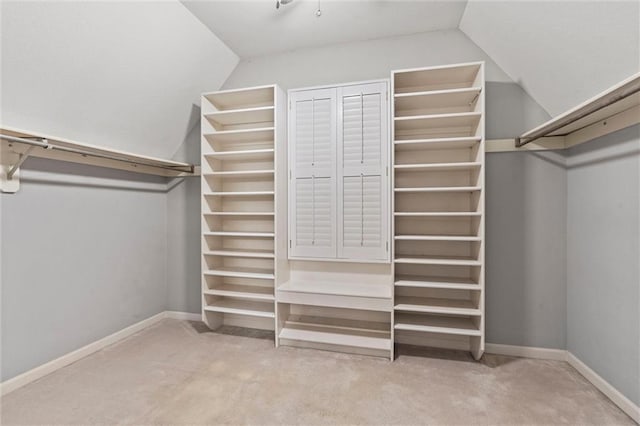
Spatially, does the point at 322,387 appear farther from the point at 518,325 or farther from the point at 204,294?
the point at 518,325

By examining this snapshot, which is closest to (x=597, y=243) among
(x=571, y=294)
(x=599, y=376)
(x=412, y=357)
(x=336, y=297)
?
(x=571, y=294)

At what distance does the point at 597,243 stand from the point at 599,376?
0.92 m

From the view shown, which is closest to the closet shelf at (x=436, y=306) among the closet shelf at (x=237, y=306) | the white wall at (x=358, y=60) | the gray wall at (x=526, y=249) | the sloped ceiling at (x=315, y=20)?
the gray wall at (x=526, y=249)

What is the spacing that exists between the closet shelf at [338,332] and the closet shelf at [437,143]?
166cm

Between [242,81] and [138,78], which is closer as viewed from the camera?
[138,78]

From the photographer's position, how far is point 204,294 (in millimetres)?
3025

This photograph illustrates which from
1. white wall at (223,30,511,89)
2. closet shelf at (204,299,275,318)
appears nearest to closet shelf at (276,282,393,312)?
closet shelf at (204,299,275,318)

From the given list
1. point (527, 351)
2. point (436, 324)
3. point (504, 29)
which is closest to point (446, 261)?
point (436, 324)

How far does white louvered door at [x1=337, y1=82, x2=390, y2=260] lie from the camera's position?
2707 millimetres

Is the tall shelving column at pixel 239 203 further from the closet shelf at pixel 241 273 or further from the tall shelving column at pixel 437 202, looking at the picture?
the tall shelving column at pixel 437 202

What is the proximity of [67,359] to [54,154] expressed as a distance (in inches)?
64.1

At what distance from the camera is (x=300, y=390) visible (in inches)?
84.3

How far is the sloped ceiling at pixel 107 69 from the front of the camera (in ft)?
6.26

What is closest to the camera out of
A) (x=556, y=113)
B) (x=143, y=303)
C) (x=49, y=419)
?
(x=49, y=419)
